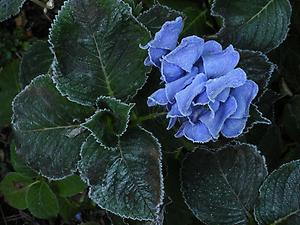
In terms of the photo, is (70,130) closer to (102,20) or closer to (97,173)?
(97,173)

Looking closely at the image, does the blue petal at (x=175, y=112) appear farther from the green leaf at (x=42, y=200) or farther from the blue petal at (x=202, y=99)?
the green leaf at (x=42, y=200)

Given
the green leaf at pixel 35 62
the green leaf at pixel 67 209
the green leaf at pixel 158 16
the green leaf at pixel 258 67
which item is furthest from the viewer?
the green leaf at pixel 67 209

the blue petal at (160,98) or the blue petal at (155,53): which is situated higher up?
the blue petal at (155,53)

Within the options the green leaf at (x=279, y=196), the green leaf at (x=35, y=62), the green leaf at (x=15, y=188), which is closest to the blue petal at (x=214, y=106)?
the green leaf at (x=279, y=196)

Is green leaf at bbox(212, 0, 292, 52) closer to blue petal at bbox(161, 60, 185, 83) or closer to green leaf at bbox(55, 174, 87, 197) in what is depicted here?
blue petal at bbox(161, 60, 185, 83)

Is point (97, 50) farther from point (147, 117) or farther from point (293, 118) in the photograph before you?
point (293, 118)

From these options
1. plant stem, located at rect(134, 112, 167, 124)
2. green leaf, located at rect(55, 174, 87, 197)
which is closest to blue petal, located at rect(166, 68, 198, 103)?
plant stem, located at rect(134, 112, 167, 124)

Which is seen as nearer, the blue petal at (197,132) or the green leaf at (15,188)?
the blue petal at (197,132)
